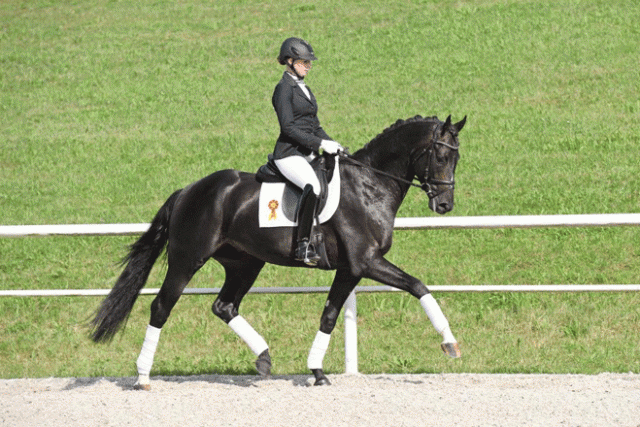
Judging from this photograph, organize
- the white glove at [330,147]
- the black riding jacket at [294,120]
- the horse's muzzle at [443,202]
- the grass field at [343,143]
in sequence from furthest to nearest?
the grass field at [343,143], the black riding jacket at [294,120], the white glove at [330,147], the horse's muzzle at [443,202]

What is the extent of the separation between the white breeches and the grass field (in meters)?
2.19

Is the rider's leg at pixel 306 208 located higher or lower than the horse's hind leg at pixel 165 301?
higher

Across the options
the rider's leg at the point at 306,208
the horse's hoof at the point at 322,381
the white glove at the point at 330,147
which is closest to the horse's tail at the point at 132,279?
the rider's leg at the point at 306,208

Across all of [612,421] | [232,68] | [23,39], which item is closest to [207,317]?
[612,421]

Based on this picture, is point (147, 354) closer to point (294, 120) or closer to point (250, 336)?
point (250, 336)

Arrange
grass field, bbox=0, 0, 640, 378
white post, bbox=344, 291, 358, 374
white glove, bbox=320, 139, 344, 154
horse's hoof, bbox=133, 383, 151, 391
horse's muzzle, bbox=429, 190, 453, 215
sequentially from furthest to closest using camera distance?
1. grass field, bbox=0, 0, 640, 378
2. white post, bbox=344, 291, 358, 374
3. horse's hoof, bbox=133, 383, 151, 391
4. white glove, bbox=320, 139, 344, 154
5. horse's muzzle, bbox=429, 190, 453, 215

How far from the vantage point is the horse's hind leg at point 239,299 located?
25.2ft

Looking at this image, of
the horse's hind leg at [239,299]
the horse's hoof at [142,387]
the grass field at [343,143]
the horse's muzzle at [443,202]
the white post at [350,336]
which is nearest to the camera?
the horse's muzzle at [443,202]

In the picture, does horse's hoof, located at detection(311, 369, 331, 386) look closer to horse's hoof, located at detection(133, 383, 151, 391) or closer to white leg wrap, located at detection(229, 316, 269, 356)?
white leg wrap, located at detection(229, 316, 269, 356)

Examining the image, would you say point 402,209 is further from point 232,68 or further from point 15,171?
point 232,68

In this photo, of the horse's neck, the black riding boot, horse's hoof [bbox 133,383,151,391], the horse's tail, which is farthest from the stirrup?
horse's hoof [bbox 133,383,151,391]

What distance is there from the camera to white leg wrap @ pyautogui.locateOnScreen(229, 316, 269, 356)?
7.70 metres

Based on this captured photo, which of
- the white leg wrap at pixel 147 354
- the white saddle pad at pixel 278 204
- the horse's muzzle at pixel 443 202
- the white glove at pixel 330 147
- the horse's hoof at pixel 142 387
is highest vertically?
the white glove at pixel 330 147

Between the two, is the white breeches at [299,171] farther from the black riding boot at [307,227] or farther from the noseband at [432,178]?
the noseband at [432,178]
